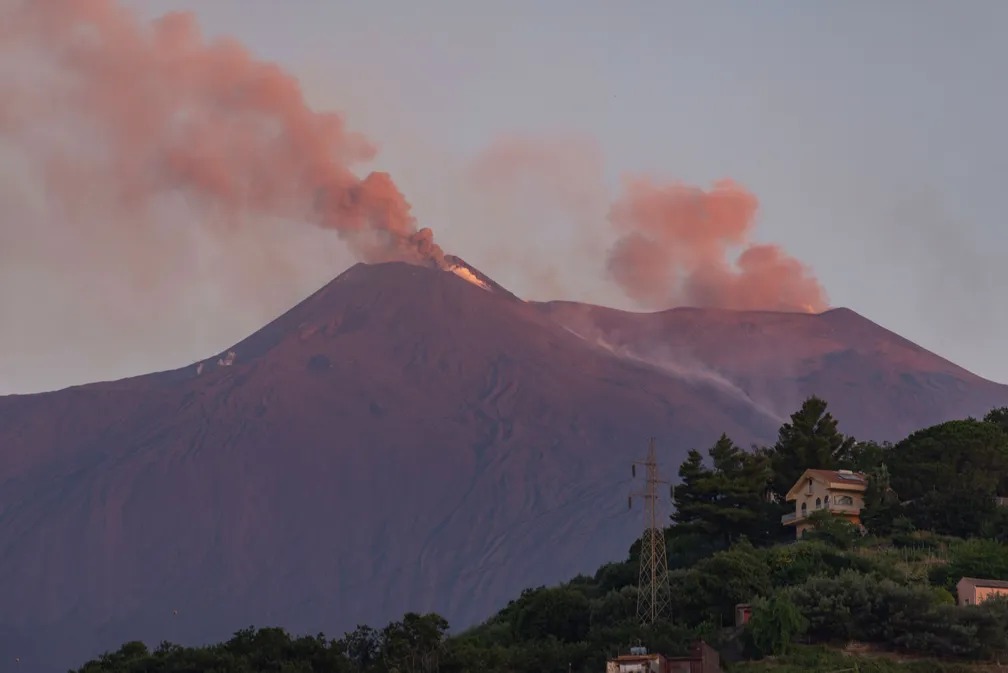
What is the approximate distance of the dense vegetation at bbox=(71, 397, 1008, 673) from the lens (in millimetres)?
68125

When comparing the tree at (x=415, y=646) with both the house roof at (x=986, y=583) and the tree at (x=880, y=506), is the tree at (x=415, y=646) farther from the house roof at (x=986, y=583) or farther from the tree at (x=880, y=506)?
the tree at (x=880, y=506)

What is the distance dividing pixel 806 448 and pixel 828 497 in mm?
7879

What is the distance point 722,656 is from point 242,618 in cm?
13130

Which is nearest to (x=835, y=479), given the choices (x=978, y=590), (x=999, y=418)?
(x=999, y=418)

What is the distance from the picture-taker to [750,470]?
92.1 metres

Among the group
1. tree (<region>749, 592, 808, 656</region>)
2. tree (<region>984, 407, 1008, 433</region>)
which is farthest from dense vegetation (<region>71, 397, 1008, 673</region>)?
tree (<region>984, 407, 1008, 433</region>)

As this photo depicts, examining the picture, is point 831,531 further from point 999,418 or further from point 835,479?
point 999,418

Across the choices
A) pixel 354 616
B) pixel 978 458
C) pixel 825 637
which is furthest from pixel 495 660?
pixel 354 616

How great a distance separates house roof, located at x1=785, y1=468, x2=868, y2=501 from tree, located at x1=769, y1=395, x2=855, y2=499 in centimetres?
356

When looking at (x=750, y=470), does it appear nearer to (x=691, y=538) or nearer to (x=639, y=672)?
(x=691, y=538)

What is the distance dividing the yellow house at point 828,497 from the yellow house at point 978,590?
15.1 meters

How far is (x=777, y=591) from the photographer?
75.3m

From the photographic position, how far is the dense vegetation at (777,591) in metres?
68.1

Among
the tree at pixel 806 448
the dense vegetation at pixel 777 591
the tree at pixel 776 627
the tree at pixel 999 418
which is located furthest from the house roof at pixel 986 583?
the tree at pixel 999 418
